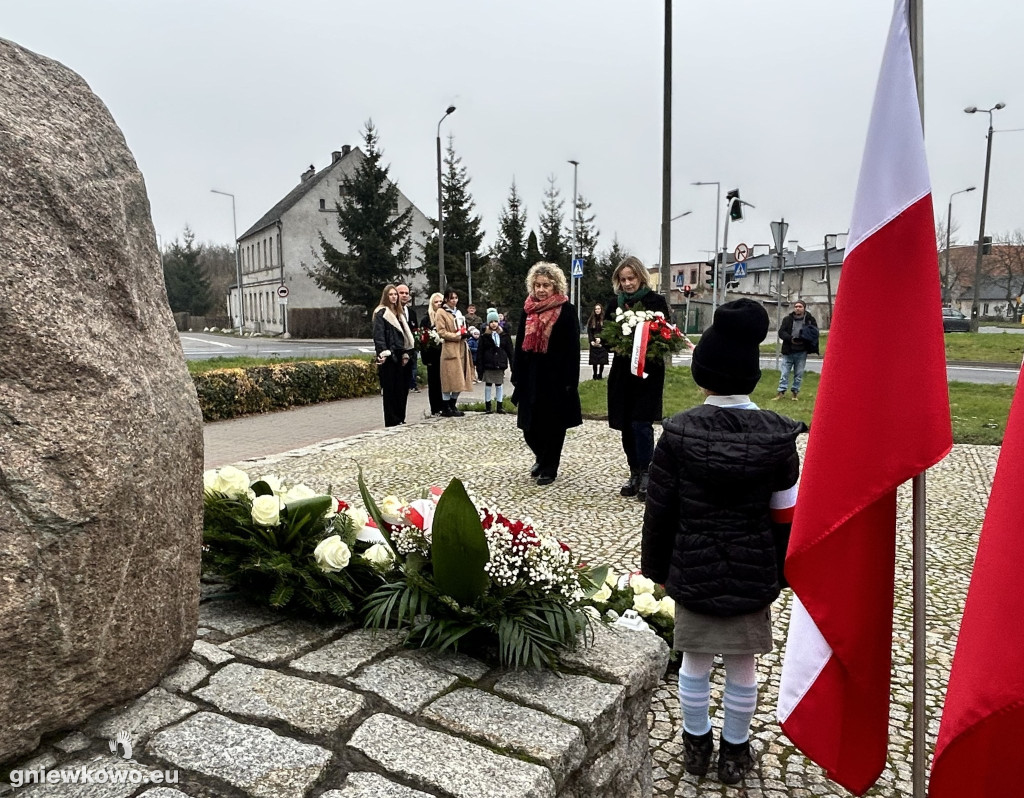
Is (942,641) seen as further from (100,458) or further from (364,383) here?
(364,383)

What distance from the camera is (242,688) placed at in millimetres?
2076

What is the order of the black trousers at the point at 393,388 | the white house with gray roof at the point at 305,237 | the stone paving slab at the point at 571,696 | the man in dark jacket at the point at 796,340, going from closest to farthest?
the stone paving slab at the point at 571,696 → the black trousers at the point at 393,388 → the man in dark jacket at the point at 796,340 → the white house with gray roof at the point at 305,237

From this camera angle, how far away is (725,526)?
7.91ft

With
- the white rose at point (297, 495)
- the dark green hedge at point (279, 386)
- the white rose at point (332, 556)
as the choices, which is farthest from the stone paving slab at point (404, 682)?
the dark green hedge at point (279, 386)

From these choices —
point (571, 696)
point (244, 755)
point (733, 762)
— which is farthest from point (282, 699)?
point (733, 762)

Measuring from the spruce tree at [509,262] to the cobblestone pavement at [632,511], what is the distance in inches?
1203

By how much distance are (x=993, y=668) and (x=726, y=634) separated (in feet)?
3.74

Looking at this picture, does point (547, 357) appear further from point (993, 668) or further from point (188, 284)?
point (188, 284)

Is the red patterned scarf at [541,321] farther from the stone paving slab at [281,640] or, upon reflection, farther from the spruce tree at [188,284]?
the spruce tree at [188,284]

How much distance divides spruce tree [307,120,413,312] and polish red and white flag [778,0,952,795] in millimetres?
36703

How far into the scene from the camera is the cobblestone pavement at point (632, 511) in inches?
104

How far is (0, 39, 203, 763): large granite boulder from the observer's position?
1648 millimetres

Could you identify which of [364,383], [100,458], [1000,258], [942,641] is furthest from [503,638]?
[1000,258]

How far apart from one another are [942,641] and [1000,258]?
204ft
